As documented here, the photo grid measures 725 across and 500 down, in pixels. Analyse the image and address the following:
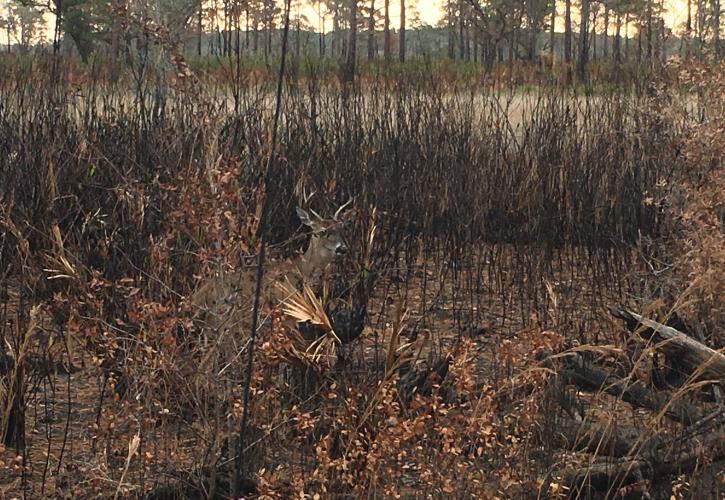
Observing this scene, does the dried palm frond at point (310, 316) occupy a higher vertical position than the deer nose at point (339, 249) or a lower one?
lower

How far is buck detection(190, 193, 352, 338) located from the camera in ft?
8.29

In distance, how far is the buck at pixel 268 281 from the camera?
→ 253 cm

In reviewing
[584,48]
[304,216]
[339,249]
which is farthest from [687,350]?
[584,48]

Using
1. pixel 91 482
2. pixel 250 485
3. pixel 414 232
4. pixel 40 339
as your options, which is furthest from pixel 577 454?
pixel 414 232

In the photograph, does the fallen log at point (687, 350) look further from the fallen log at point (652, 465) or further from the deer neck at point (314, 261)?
the deer neck at point (314, 261)

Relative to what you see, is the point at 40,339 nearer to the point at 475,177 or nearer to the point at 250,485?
the point at 250,485

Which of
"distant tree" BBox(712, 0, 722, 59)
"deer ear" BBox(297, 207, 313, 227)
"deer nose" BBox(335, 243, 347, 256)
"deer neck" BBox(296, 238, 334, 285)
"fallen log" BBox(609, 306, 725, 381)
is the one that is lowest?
"fallen log" BBox(609, 306, 725, 381)

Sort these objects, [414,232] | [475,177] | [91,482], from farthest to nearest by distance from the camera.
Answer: [475,177], [414,232], [91,482]

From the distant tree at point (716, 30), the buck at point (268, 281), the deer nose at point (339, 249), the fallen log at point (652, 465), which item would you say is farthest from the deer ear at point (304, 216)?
the distant tree at point (716, 30)

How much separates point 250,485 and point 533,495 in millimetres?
733

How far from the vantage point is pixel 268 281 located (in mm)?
3467

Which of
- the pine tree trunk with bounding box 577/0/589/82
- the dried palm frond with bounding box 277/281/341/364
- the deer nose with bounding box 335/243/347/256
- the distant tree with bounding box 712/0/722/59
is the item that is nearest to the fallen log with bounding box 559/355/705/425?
the dried palm frond with bounding box 277/281/341/364

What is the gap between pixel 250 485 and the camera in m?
2.58

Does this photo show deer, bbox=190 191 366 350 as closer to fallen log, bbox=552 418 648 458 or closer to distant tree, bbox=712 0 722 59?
fallen log, bbox=552 418 648 458
